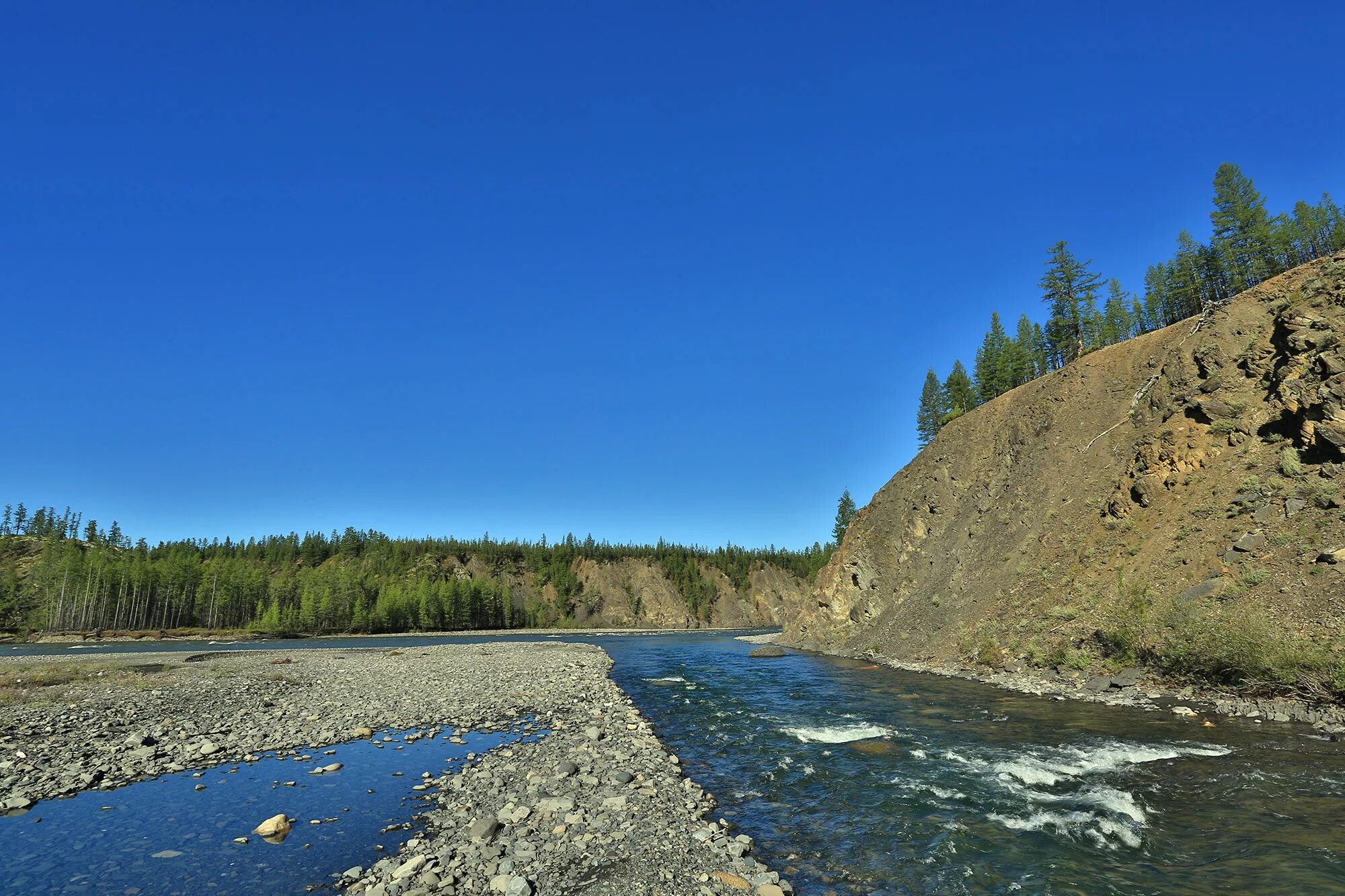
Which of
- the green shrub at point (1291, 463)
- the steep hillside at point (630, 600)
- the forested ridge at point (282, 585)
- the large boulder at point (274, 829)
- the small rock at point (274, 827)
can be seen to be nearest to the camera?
the large boulder at point (274, 829)

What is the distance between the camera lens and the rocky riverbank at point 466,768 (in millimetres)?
10414

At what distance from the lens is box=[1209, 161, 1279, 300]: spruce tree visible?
59.7m

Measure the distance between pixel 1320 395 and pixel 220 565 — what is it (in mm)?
173848

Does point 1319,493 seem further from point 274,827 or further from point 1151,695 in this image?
point 274,827

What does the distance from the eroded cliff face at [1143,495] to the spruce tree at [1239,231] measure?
74.1ft

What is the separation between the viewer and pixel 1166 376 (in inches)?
1646

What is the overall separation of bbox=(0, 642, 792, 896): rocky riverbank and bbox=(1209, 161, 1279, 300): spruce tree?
239 ft

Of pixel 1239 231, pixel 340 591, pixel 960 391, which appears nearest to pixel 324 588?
pixel 340 591

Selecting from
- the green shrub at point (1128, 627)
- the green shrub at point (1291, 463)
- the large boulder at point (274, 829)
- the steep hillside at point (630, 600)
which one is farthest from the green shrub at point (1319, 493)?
the steep hillside at point (630, 600)

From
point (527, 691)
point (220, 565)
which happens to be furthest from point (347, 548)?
point (527, 691)

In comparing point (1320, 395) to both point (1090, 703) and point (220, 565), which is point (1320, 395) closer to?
point (1090, 703)

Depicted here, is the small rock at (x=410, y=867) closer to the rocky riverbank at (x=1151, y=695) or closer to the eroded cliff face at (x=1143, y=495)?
the rocky riverbank at (x=1151, y=695)

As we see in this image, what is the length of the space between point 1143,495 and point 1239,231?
45.3 meters

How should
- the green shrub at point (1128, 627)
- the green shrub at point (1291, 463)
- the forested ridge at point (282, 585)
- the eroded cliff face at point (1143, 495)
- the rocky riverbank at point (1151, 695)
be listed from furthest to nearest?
1. the forested ridge at point (282, 585)
2. the green shrub at point (1291, 463)
3. the green shrub at point (1128, 627)
4. the eroded cliff face at point (1143, 495)
5. the rocky riverbank at point (1151, 695)
